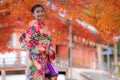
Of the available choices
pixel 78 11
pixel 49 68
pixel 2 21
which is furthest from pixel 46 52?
pixel 2 21

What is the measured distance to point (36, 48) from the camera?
28.9 feet

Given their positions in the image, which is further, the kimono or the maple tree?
the maple tree

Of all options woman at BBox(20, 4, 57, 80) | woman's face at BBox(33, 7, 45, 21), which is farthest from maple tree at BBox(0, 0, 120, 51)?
woman at BBox(20, 4, 57, 80)

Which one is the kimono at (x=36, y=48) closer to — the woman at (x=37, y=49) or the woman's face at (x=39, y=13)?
the woman at (x=37, y=49)

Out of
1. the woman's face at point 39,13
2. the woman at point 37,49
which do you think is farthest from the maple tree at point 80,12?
the woman at point 37,49

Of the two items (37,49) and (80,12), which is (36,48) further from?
(80,12)

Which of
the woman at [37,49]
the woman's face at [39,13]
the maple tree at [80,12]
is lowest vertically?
the woman at [37,49]

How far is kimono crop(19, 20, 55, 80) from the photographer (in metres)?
8.81

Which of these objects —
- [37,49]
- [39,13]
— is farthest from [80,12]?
[37,49]

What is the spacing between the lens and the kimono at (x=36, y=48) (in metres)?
8.81

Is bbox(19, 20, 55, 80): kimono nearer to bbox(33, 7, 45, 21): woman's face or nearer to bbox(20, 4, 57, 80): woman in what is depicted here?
bbox(20, 4, 57, 80): woman

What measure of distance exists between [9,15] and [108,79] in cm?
2499

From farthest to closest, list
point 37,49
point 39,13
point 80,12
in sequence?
point 80,12 → point 39,13 → point 37,49

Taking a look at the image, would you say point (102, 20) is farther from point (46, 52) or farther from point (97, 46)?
point (97, 46)
